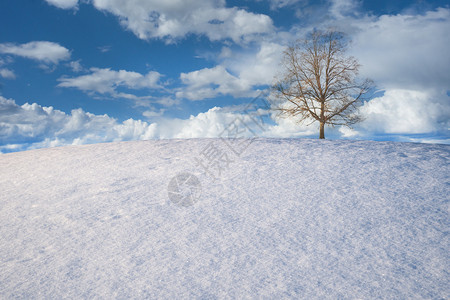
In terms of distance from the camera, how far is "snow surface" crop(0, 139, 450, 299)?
13.0 ft

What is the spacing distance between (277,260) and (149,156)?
652cm

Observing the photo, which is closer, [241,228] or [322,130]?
[241,228]

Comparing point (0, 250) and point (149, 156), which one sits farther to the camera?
point (149, 156)

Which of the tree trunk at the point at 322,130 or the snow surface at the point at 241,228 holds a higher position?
the tree trunk at the point at 322,130

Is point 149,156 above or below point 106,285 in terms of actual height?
above

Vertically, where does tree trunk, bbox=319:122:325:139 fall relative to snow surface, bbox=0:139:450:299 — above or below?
above

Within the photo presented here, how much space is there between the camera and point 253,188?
6.78 meters

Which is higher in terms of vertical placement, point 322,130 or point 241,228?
point 322,130

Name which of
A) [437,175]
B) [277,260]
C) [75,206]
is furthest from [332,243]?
[75,206]

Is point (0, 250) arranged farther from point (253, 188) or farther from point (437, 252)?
point (437, 252)

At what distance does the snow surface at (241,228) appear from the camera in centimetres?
395

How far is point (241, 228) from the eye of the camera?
17.0ft

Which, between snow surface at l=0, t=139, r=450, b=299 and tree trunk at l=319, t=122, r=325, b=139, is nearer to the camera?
snow surface at l=0, t=139, r=450, b=299

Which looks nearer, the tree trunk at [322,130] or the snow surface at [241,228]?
the snow surface at [241,228]
